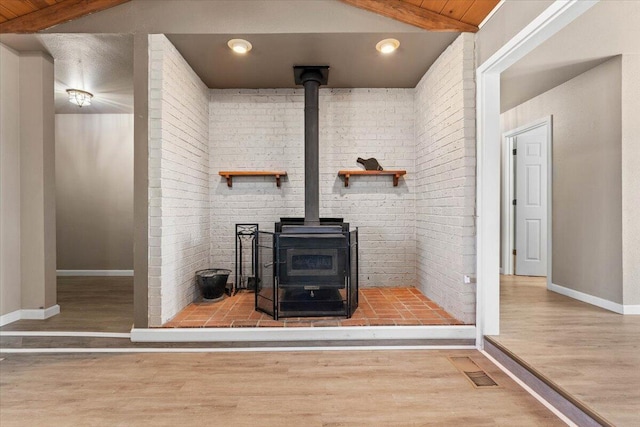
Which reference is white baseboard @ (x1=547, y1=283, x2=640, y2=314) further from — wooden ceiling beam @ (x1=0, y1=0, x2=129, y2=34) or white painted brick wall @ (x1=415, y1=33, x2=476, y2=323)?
wooden ceiling beam @ (x1=0, y1=0, x2=129, y2=34)

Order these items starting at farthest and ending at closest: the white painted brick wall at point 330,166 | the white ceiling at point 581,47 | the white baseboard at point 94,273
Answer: the white baseboard at point 94,273 < the white painted brick wall at point 330,166 < the white ceiling at point 581,47

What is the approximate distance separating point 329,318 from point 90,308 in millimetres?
2430

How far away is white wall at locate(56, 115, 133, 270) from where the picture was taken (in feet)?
16.1

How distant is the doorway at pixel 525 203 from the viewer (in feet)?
15.3

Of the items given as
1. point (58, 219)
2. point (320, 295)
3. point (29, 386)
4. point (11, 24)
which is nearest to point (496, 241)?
point (320, 295)

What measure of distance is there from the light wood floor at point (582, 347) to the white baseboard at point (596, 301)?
3.5 inches

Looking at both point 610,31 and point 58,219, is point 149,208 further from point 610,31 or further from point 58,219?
point 610,31

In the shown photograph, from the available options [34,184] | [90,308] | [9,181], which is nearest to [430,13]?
[34,184]

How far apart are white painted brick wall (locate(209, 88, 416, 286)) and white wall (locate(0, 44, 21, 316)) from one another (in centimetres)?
172

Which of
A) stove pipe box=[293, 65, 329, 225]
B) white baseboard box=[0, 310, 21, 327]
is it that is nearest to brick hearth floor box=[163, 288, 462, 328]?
stove pipe box=[293, 65, 329, 225]

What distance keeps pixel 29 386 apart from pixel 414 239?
136 inches

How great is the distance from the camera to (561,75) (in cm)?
351

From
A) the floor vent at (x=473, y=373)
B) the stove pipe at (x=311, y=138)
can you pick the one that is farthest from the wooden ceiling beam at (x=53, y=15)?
the floor vent at (x=473, y=373)

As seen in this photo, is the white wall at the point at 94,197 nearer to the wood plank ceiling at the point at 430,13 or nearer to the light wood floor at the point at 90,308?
the light wood floor at the point at 90,308
